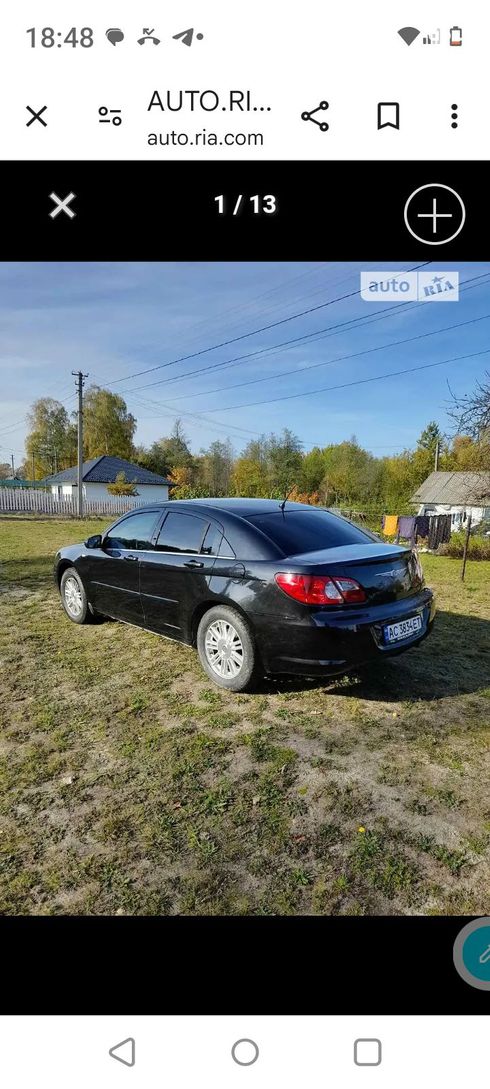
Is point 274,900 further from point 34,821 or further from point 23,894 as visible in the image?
point 34,821

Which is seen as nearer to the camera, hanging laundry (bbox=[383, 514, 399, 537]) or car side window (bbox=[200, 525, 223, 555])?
car side window (bbox=[200, 525, 223, 555])

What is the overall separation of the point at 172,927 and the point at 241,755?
1572mm

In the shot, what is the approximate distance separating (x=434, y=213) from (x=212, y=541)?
250 centimetres

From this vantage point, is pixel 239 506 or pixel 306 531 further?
pixel 239 506

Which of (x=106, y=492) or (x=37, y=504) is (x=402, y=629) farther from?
(x=106, y=492)

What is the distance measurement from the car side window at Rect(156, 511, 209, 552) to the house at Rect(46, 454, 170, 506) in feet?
101

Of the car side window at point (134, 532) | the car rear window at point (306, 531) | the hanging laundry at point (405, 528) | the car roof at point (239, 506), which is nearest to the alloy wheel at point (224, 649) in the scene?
the car rear window at point (306, 531)

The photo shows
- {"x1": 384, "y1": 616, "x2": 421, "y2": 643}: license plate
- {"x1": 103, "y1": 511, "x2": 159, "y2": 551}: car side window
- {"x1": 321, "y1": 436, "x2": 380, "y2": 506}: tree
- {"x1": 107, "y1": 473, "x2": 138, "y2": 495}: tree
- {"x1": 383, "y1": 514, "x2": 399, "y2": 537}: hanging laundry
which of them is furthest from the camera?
{"x1": 107, "y1": 473, "x2": 138, "y2": 495}: tree

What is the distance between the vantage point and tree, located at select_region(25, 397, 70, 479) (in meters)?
39.7

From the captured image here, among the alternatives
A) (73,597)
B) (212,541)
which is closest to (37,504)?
(73,597)

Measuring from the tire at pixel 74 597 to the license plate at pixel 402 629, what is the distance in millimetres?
3392

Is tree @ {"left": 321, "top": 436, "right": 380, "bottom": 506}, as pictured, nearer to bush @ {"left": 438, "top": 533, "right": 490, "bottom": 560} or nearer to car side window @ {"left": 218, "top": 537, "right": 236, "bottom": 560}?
bush @ {"left": 438, "top": 533, "right": 490, "bottom": 560}
